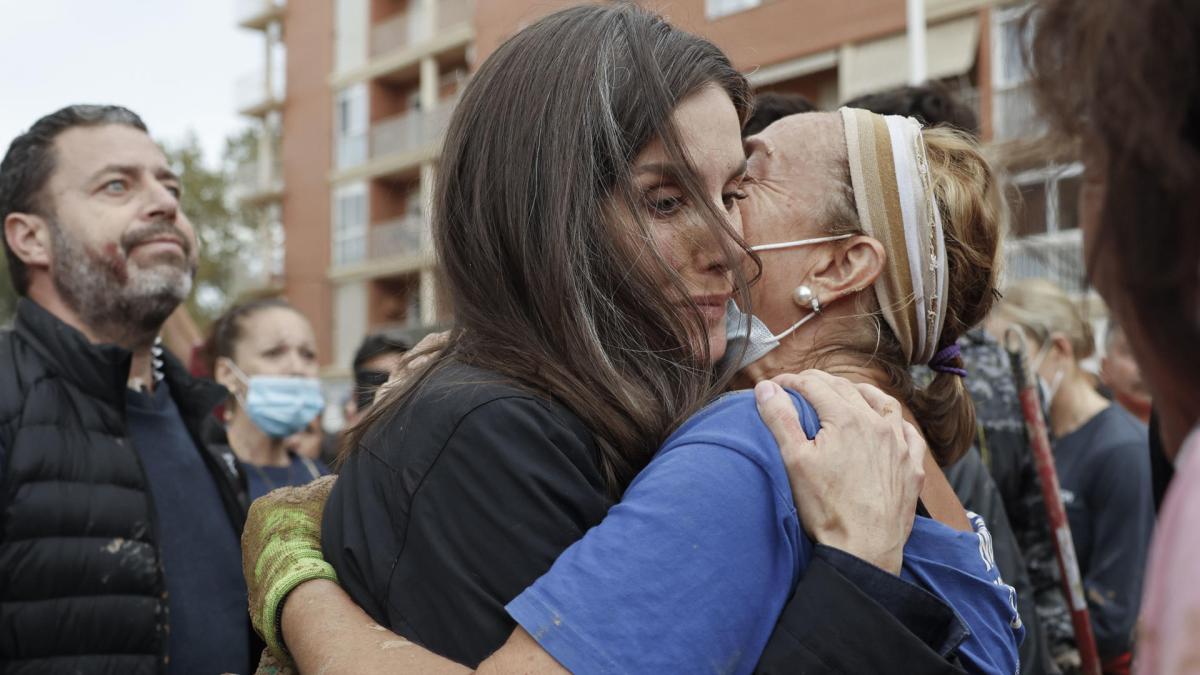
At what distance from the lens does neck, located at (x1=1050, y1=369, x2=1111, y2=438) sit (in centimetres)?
506

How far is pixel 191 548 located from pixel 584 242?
7.77 feet

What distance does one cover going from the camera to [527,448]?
A: 61.7 inches

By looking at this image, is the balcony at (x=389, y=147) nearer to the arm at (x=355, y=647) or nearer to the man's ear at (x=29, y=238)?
the man's ear at (x=29, y=238)

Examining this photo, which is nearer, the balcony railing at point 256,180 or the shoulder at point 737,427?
the shoulder at point 737,427

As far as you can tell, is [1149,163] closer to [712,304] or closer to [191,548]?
[712,304]

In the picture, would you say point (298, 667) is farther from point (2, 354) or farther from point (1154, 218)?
point (2, 354)

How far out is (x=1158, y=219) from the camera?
0.92 m

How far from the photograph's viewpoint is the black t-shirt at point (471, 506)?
5.05 ft

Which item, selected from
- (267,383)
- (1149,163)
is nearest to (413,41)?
(267,383)

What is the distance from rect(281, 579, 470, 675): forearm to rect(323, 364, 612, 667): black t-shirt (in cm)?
4

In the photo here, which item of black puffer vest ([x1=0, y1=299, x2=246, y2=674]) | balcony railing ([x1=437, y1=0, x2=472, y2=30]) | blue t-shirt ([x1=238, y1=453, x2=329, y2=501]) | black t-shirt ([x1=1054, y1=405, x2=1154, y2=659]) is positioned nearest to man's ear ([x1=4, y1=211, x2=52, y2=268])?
black puffer vest ([x1=0, y1=299, x2=246, y2=674])

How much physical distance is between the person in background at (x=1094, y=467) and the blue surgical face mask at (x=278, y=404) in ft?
11.1

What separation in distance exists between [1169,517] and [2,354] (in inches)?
132

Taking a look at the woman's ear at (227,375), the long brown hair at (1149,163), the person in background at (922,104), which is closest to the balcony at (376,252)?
the woman's ear at (227,375)
